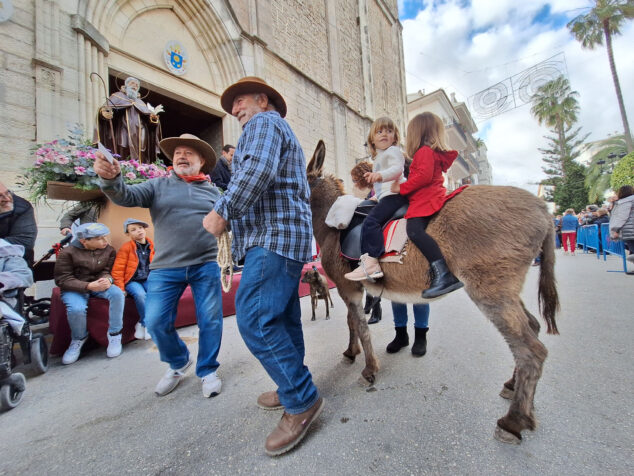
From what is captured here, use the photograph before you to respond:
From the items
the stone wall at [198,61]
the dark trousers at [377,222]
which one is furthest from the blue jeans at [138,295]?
the dark trousers at [377,222]

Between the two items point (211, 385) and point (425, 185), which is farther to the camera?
point (211, 385)

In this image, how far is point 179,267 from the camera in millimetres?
2324

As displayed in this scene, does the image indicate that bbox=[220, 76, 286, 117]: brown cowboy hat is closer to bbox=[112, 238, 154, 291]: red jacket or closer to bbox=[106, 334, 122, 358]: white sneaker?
bbox=[112, 238, 154, 291]: red jacket

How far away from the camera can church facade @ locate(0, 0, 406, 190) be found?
16.8ft

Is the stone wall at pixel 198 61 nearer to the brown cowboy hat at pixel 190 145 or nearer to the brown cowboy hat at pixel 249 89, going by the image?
the brown cowboy hat at pixel 190 145

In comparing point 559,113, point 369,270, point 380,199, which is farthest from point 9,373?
point 559,113

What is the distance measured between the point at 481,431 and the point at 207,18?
11368mm

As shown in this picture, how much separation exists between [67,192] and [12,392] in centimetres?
245

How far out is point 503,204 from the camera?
1.85 meters

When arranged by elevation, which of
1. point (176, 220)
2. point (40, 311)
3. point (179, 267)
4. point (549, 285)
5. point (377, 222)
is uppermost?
point (176, 220)

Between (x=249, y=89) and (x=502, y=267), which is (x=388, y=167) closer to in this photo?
(x=502, y=267)

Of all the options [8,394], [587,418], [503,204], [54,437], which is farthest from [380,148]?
[8,394]

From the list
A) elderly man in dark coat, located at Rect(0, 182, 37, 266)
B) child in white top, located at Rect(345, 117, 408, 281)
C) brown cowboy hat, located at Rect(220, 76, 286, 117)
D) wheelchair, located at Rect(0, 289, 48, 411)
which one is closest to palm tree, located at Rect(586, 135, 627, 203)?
child in white top, located at Rect(345, 117, 408, 281)

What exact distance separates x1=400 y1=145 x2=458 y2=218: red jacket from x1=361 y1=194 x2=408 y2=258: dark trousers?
118mm
